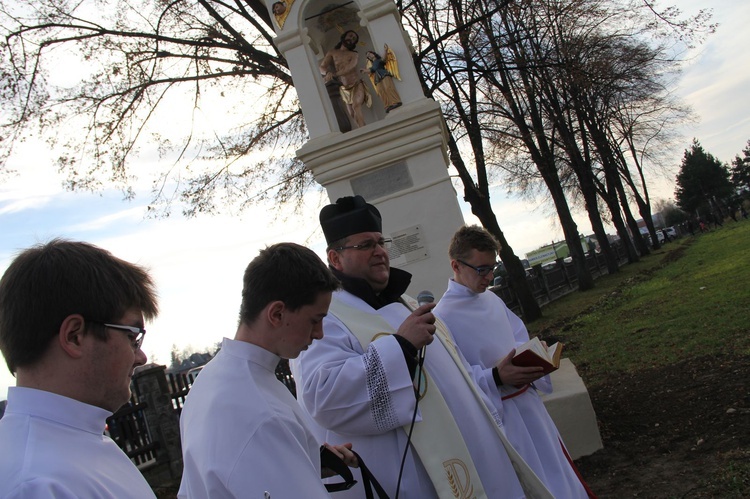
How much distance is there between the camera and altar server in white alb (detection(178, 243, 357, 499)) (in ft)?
5.36

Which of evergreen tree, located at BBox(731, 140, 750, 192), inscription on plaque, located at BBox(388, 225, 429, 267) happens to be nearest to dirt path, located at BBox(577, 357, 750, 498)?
inscription on plaque, located at BBox(388, 225, 429, 267)

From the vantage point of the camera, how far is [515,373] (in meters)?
3.32

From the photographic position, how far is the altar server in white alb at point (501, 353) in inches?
132

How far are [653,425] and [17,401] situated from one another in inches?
239

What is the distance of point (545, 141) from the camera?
22391 millimetres

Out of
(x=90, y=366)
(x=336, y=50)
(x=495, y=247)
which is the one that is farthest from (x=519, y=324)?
(x=336, y=50)

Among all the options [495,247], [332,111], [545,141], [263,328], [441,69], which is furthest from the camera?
[545,141]

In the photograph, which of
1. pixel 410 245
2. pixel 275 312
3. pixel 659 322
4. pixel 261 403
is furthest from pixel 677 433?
pixel 659 322

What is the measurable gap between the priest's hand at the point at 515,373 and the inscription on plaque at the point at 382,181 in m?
3.60

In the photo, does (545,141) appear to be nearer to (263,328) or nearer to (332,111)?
(332,111)

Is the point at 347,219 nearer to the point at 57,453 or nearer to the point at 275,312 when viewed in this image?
the point at 275,312

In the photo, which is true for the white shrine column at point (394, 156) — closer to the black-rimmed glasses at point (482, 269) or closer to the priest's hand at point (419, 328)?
the black-rimmed glasses at point (482, 269)

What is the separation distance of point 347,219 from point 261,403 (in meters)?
1.50

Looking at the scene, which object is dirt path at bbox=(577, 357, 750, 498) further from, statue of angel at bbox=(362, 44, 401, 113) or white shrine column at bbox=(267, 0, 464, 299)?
statue of angel at bbox=(362, 44, 401, 113)
